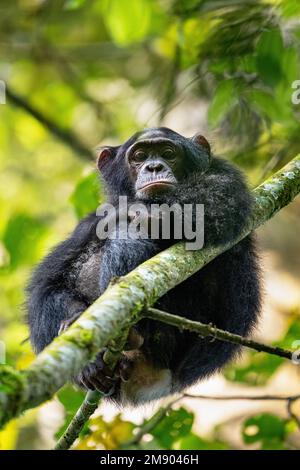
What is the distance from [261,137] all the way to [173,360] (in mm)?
3418

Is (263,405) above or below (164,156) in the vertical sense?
below

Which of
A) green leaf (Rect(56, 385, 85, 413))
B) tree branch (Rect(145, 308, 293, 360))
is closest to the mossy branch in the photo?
tree branch (Rect(145, 308, 293, 360))

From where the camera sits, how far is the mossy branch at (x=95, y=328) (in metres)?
2.23

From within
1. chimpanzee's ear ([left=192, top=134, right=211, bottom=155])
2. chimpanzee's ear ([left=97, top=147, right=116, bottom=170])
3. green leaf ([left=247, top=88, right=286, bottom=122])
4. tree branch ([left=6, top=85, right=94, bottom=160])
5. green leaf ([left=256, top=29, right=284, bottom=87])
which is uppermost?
tree branch ([left=6, top=85, right=94, bottom=160])

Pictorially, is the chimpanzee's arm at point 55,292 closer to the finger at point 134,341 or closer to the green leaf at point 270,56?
the finger at point 134,341

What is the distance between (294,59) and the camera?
578 cm

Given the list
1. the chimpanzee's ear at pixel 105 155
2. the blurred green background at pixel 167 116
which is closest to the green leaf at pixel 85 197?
the blurred green background at pixel 167 116

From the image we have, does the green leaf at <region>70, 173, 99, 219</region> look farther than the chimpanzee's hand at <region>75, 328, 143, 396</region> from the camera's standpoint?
Yes

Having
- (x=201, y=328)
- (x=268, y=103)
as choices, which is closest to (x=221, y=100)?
(x=268, y=103)

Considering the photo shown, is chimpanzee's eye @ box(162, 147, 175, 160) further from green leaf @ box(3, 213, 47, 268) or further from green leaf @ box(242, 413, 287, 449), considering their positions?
green leaf @ box(242, 413, 287, 449)

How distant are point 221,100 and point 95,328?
333 centimetres

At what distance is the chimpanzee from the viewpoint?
428 cm
